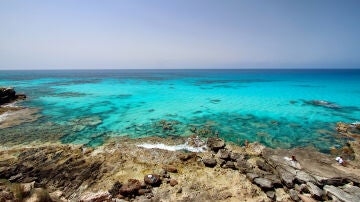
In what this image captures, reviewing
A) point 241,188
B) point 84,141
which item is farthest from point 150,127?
point 241,188

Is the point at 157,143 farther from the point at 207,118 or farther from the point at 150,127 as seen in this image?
the point at 207,118

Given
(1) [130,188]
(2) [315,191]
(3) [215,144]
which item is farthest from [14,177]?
(2) [315,191]

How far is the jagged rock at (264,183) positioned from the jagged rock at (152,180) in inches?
174

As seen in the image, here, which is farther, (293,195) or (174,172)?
(174,172)

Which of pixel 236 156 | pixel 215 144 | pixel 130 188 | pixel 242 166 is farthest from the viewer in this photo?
pixel 215 144

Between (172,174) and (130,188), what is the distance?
2257 millimetres

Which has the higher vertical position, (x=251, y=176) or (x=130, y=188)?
(x=130, y=188)

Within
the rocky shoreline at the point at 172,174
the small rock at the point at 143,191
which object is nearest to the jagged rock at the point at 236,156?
the rocky shoreline at the point at 172,174

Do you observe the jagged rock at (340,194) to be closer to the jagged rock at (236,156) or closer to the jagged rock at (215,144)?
the jagged rock at (236,156)

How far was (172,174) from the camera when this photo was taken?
9.29 metres

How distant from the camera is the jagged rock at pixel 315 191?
7477 mm

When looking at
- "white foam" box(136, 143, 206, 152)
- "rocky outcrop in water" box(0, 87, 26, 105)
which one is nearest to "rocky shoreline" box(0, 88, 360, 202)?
"white foam" box(136, 143, 206, 152)

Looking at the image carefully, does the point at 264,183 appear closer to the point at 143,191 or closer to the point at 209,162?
the point at 209,162

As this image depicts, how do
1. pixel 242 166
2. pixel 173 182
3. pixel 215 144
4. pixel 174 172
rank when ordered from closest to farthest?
pixel 173 182
pixel 174 172
pixel 242 166
pixel 215 144
